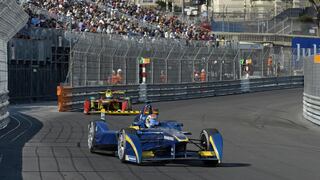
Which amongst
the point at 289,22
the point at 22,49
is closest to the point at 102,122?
the point at 22,49

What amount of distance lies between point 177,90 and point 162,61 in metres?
1.62

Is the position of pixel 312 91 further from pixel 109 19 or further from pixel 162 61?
pixel 109 19

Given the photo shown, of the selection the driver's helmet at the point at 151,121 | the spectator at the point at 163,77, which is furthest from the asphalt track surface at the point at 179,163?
the spectator at the point at 163,77

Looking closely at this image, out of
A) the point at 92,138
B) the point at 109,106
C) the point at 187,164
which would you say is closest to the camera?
the point at 187,164

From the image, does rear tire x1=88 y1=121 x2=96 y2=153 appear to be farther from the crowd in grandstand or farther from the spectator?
the spectator

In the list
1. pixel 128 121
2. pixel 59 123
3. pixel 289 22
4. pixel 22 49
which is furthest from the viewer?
pixel 289 22

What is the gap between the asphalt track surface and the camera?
1016 cm

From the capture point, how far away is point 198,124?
2034 cm

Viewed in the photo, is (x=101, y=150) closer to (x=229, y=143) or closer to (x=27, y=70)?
(x=229, y=143)

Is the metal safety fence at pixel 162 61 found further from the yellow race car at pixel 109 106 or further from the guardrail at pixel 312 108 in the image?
the guardrail at pixel 312 108

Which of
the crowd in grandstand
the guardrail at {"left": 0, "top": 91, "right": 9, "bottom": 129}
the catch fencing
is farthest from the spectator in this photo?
the guardrail at {"left": 0, "top": 91, "right": 9, "bottom": 129}

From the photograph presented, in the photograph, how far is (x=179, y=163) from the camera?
37.7 ft

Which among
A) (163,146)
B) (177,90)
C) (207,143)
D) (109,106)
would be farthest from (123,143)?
(177,90)

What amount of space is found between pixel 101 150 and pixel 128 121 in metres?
8.06
